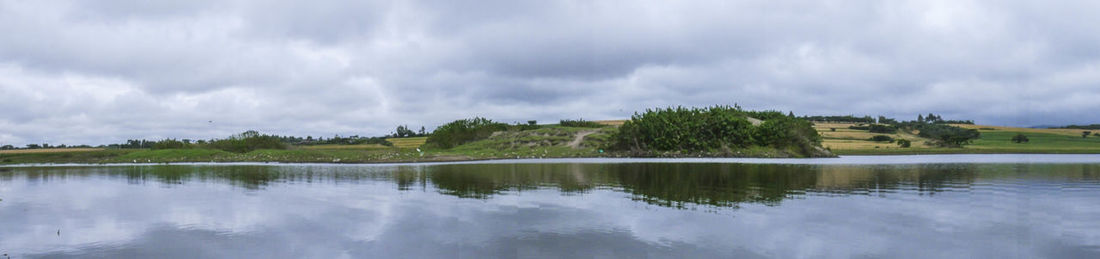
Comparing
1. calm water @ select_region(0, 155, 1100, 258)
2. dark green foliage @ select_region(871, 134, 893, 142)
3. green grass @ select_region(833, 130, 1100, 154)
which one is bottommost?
calm water @ select_region(0, 155, 1100, 258)

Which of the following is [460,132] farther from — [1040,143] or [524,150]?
[1040,143]

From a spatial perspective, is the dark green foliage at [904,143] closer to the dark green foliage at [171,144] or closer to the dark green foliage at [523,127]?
the dark green foliage at [523,127]

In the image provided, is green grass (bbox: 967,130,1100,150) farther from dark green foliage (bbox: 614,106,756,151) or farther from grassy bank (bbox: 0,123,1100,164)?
dark green foliage (bbox: 614,106,756,151)

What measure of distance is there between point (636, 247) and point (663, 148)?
255 feet

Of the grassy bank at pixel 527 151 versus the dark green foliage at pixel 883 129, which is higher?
the dark green foliage at pixel 883 129

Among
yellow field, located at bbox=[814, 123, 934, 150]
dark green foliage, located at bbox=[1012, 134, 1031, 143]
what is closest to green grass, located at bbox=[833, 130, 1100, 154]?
dark green foliage, located at bbox=[1012, 134, 1031, 143]

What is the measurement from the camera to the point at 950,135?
353 feet

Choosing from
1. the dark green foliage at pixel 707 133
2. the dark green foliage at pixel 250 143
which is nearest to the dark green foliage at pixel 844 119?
the dark green foliage at pixel 707 133

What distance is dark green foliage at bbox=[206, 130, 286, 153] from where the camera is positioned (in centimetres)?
9388

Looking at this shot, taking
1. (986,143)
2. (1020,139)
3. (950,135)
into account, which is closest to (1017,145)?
(986,143)

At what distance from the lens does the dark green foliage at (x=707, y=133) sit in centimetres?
8950

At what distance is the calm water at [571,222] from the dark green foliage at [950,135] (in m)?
91.8

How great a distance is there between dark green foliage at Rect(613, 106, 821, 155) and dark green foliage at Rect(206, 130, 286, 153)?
2293 inches

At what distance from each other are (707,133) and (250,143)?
7662 centimetres
